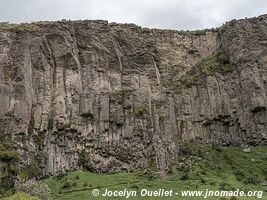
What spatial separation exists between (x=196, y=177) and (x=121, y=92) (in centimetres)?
2459

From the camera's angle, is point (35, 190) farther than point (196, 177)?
No

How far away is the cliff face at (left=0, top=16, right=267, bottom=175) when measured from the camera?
87562mm

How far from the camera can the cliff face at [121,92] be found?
8756cm

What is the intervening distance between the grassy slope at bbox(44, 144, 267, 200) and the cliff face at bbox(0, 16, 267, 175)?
4.24m

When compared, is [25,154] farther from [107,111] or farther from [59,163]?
[107,111]

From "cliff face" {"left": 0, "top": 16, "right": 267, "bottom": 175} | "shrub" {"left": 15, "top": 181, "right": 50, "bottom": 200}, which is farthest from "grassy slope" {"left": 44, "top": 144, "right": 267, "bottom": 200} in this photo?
"shrub" {"left": 15, "top": 181, "right": 50, "bottom": 200}

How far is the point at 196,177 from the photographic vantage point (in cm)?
8044

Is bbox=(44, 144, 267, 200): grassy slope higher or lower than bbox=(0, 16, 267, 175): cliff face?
lower

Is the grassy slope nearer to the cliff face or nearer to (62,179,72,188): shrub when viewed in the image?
(62,179,72,188): shrub

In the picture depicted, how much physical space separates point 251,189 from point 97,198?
24513mm

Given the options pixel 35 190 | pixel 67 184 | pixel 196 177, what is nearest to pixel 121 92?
pixel 196 177

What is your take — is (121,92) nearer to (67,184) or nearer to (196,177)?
(196,177)

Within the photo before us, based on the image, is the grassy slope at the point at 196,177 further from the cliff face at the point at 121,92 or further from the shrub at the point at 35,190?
the shrub at the point at 35,190

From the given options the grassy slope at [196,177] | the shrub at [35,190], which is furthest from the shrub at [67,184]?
the shrub at [35,190]
